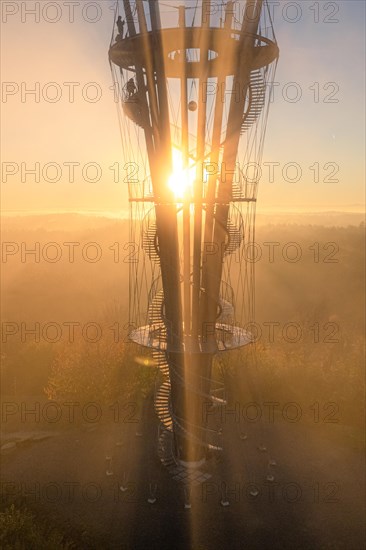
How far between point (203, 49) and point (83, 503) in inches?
893

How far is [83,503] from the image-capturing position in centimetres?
2270

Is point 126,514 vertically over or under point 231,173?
under

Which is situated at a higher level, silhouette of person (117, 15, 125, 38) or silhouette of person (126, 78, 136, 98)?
silhouette of person (117, 15, 125, 38)

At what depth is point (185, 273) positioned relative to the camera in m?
22.5

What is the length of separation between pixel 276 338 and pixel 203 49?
45814 millimetres

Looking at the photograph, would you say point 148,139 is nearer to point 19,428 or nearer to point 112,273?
point 19,428

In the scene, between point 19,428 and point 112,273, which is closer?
point 19,428

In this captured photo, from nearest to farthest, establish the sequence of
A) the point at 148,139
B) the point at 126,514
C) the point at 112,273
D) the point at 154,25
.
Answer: the point at 154,25 → the point at 148,139 → the point at 126,514 → the point at 112,273

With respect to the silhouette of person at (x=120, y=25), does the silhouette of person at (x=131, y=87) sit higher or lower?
lower

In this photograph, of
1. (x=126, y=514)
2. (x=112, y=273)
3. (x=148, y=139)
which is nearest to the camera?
(x=148, y=139)

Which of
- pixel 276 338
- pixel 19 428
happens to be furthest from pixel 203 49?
pixel 276 338

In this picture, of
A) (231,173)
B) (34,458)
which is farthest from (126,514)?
(231,173)

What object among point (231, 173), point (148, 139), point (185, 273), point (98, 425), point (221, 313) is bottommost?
point (98, 425)

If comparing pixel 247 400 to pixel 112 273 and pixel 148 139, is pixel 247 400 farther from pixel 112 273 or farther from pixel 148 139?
pixel 112 273
